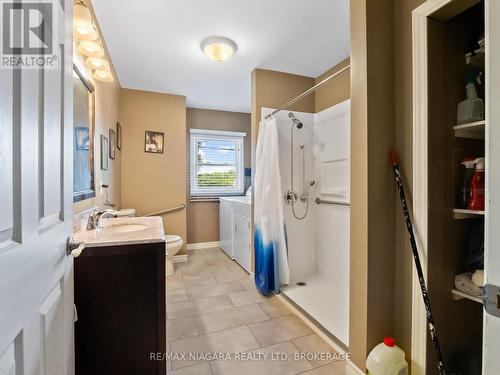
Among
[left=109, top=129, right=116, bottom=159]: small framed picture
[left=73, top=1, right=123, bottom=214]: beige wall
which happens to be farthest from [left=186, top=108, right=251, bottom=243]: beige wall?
[left=109, top=129, right=116, bottom=159]: small framed picture

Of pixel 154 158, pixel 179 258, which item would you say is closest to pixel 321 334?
pixel 179 258

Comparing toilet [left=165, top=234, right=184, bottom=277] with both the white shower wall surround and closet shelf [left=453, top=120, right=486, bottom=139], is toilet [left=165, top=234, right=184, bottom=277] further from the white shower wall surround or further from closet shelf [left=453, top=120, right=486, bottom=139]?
closet shelf [left=453, top=120, right=486, bottom=139]

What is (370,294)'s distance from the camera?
4.34 ft

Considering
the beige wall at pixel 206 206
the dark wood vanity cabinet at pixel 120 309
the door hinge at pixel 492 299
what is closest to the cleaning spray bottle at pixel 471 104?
the door hinge at pixel 492 299

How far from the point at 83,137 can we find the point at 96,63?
0.57 m

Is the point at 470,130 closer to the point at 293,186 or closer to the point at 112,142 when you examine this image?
the point at 293,186

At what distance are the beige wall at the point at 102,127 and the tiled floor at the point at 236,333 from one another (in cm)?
114

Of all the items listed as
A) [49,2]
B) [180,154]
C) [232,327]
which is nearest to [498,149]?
[49,2]

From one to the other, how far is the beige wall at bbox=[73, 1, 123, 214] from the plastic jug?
188 centimetres

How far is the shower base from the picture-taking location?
71.1 inches

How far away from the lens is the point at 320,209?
2828 mm

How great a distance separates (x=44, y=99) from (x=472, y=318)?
7.24 ft

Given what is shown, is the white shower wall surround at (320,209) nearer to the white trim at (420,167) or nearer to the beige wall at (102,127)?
the white trim at (420,167)

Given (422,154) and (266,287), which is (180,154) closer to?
(266,287)
